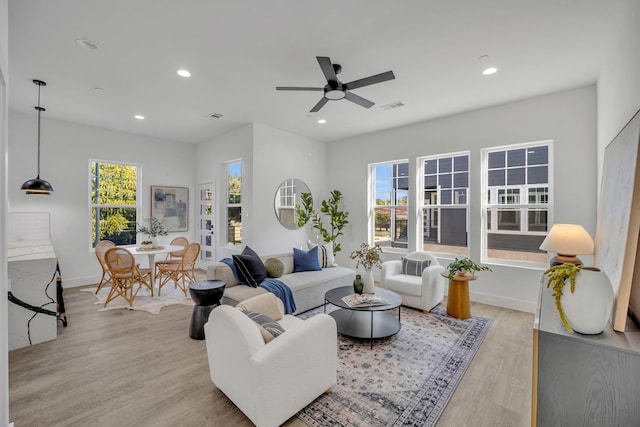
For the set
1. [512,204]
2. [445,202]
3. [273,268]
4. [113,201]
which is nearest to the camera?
[273,268]

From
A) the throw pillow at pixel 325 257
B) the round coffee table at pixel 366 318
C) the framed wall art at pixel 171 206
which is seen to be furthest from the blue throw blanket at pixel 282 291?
the framed wall art at pixel 171 206

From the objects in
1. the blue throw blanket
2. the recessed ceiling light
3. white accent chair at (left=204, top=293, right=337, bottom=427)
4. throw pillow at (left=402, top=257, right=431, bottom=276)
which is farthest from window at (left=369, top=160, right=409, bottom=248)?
the recessed ceiling light

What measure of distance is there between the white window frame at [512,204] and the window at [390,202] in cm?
131

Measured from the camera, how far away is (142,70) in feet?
10.6

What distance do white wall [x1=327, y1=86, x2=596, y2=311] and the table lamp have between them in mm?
1054

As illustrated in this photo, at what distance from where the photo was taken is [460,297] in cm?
369

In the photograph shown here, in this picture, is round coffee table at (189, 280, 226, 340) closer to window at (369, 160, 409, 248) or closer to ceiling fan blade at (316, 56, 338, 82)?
ceiling fan blade at (316, 56, 338, 82)

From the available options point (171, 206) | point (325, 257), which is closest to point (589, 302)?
point (325, 257)

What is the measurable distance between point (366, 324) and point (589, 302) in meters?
2.34

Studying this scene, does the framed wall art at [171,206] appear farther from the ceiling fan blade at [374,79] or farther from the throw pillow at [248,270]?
the ceiling fan blade at [374,79]

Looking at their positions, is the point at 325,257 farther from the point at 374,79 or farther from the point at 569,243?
the point at 569,243

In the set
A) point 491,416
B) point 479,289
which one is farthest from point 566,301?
point 479,289

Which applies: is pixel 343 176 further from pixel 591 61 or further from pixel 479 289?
pixel 591 61

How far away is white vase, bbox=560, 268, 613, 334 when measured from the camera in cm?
129
